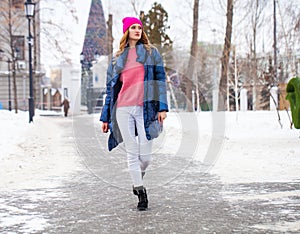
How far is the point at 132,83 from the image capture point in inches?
189

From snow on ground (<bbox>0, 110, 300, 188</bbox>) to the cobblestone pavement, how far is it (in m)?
0.56

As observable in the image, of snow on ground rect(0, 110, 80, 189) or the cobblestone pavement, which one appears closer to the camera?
the cobblestone pavement

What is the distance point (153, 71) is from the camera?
4.80 metres

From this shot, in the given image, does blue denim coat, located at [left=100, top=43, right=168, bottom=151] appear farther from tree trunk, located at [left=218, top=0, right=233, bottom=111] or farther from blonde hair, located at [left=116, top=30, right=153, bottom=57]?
tree trunk, located at [left=218, top=0, right=233, bottom=111]

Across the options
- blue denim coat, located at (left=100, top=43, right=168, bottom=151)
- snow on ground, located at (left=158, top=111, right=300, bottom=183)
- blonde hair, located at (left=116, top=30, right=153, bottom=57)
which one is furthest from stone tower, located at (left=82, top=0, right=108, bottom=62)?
blue denim coat, located at (left=100, top=43, right=168, bottom=151)

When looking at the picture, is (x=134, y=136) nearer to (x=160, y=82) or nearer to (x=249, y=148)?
(x=160, y=82)

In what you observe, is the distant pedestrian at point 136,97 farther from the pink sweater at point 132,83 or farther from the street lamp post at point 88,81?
the street lamp post at point 88,81

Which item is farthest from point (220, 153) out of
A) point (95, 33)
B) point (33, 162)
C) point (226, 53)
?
point (95, 33)

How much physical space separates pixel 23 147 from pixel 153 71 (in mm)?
6737

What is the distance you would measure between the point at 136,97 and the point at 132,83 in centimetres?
15

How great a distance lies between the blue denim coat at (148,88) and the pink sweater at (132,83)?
0.12ft

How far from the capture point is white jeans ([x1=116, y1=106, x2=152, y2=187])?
15.6 ft

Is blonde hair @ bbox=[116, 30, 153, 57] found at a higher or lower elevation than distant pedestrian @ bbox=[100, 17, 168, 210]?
higher

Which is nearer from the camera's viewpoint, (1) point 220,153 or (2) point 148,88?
(2) point 148,88
